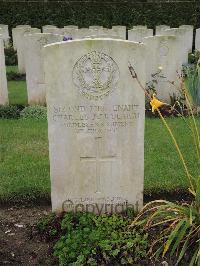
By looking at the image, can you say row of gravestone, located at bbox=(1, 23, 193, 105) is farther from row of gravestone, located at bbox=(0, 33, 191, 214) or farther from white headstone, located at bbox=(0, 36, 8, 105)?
row of gravestone, located at bbox=(0, 33, 191, 214)

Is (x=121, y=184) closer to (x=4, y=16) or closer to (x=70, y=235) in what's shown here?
(x=70, y=235)

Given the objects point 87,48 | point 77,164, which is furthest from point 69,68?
point 77,164

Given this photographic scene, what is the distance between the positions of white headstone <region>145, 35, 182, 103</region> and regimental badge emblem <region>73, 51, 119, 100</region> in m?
4.44

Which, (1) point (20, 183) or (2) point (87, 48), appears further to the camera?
(1) point (20, 183)

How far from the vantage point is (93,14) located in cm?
1827

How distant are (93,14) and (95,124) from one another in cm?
1491

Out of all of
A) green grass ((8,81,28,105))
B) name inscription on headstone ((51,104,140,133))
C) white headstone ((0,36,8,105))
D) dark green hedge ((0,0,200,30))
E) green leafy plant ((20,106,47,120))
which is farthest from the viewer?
dark green hedge ((0,0,200,30))

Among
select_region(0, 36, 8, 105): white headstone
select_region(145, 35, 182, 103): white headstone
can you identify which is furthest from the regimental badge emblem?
select_region(0, 36, 8, 105): white headstone

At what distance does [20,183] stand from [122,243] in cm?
171

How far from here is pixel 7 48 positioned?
15008 mm

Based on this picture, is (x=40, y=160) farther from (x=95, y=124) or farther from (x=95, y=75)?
(x=95, y=75)

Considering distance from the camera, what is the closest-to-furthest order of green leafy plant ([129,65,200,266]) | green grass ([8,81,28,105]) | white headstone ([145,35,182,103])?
green leafy plant ([129,65,200,266]), white headstone ([145,35,182,103]), green grass ([8,81,28,105])

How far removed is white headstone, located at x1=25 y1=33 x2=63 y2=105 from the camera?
340 inches

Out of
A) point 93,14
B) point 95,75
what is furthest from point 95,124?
point 93,14
